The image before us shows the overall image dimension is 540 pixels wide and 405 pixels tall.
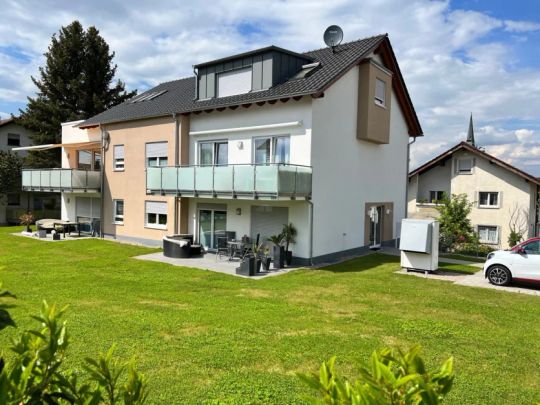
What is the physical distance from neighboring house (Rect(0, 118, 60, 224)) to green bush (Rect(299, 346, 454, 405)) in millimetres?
40489

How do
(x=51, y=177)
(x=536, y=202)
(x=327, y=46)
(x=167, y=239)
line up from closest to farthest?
(x=167, y=239), (x=327, y=46), (x=51, y=177), (x=536, y=202)

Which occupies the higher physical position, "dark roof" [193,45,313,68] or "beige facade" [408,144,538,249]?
"dark roof" [193,45,313,68]

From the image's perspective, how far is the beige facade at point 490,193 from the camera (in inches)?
1121

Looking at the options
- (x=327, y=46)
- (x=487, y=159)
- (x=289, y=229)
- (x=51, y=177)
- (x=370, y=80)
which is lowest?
(x=289, y=229)

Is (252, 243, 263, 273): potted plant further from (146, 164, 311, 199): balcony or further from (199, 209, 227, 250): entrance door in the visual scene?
(199, 209, 227, 250): entrance door

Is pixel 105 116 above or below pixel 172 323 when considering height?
above

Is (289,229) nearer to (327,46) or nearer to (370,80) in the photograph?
(370,80)

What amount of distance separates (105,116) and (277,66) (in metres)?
13.2

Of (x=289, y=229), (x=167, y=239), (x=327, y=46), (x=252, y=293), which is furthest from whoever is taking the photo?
(x=327, y=46)

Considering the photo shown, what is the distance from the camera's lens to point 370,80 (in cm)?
1914

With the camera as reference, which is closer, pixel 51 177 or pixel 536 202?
pixel 51 177

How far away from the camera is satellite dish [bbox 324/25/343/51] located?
20.7 meters

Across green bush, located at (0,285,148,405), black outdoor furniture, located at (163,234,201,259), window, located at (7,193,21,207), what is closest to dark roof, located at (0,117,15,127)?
window, located at (7,193,21,207)

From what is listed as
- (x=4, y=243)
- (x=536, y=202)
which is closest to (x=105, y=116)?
(x=4, y=243)
